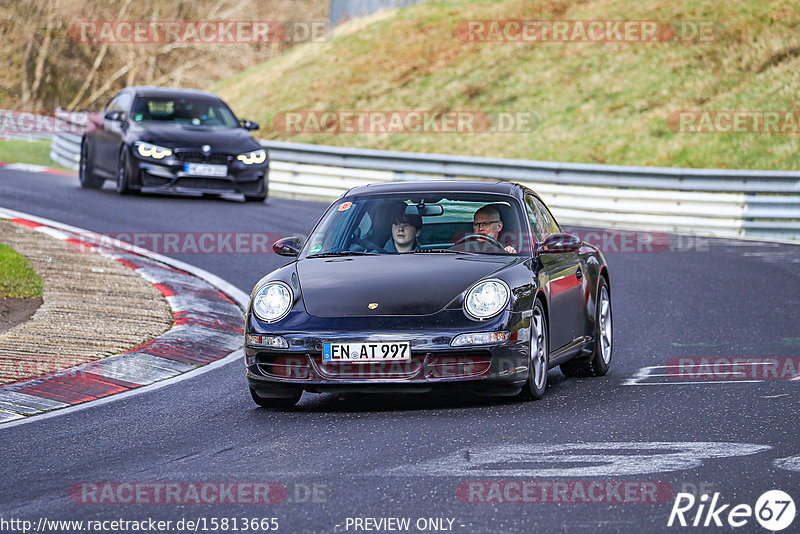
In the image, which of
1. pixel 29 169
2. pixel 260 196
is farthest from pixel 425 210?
pixel 29 169

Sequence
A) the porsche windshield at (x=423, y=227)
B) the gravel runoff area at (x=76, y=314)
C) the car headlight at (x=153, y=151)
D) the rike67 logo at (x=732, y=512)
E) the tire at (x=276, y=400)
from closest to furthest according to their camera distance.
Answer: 1. the rike67 logo at (x=732, y=512)
2. the tire at (x=276, y=400)
3. the porsche windshield at (x=423, y=227)
4. the gravel runoff area at (x=76, y=314)
5. the car headlight at (x=153, y=151)

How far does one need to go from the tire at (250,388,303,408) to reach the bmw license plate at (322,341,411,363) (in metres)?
0.52

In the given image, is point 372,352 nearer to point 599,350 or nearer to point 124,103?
point 599,350

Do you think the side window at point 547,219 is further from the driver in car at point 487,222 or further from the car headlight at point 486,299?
the car headlight at point 486,299

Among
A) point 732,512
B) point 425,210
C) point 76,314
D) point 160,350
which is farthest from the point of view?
point 76,314

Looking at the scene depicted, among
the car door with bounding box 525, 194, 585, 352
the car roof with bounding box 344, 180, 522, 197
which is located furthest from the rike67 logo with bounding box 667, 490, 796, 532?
the car roof with bounding box 344, 180, 522, 197

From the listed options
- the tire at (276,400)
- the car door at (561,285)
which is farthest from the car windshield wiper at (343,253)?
the car door at (561,285)

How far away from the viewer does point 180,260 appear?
585 inches

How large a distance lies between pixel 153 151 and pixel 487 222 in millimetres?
11551

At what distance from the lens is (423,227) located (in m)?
8.88

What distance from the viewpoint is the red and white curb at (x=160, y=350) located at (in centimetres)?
843

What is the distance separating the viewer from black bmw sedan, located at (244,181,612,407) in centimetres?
766

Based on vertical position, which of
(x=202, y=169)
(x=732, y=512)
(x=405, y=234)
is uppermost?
(x=405, y=234)

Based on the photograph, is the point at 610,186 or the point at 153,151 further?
the point at 610,186
